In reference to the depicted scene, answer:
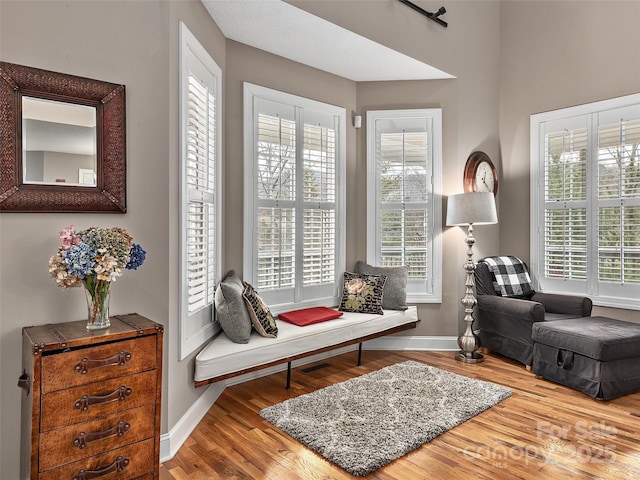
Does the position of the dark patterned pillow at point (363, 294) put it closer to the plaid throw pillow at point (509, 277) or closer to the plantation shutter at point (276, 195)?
the plantation shutter at point (276, 195)

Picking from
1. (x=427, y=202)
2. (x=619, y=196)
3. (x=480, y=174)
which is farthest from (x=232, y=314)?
(x=619, y=196)

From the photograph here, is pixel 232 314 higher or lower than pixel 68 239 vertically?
lower

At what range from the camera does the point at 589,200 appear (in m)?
4.12

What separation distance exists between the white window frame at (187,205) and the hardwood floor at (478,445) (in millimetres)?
559

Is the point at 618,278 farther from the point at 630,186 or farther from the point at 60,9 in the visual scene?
the point at 60,9

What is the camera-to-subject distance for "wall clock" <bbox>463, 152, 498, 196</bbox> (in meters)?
4.35

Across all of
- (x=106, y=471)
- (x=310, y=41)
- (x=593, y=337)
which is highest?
(x=310, y=41)

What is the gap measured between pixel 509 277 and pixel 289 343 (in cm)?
246

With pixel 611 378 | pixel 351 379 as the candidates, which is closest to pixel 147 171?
pixel 351 379

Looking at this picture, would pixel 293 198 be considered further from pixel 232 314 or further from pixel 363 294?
pixel 232 314

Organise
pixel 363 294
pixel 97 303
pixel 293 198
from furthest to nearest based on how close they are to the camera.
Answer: pixel 363 294 < pixel 293 198 < pixel 97 303

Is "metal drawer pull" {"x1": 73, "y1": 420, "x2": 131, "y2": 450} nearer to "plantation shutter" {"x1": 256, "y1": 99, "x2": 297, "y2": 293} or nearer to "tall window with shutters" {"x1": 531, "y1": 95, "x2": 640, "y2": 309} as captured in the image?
"plantation shutter" {"x1": 256, "y1": 99, "x2": 297, "y2": 293}

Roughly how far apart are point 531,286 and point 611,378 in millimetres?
1456

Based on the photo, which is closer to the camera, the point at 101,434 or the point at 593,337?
the point at 101,434
